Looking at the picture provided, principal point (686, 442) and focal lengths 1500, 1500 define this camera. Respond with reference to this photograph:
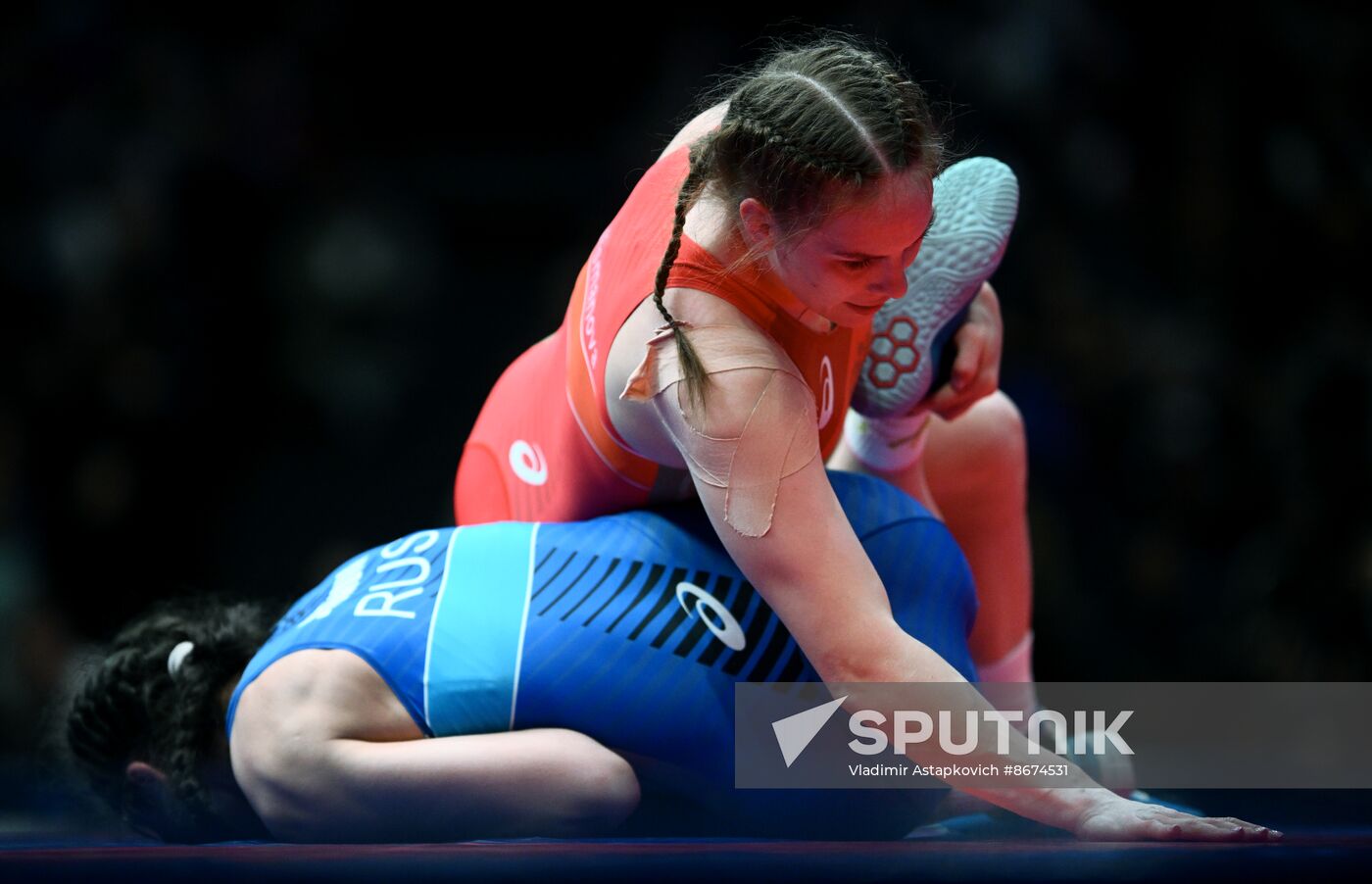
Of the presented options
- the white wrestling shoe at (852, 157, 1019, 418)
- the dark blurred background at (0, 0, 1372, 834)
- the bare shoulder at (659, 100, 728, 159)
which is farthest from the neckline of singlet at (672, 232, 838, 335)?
the dark blurred background at (0, 0, 1372, 834)

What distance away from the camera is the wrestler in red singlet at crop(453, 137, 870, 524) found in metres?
1.26

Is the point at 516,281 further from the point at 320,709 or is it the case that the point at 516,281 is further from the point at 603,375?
the point at 320,709

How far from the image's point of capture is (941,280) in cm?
153

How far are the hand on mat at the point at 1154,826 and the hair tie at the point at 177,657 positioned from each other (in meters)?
0.82

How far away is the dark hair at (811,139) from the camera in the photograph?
1153 mm

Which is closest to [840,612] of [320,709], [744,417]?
[744,417]

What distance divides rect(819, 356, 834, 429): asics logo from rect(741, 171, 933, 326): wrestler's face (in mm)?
106

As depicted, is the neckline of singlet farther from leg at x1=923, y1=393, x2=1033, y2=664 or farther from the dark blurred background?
the dark blurred background

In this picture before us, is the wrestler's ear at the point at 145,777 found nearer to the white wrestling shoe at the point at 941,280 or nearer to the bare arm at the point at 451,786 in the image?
the bare arm at the point at 451,786

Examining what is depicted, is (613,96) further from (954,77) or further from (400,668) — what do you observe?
(400,668)

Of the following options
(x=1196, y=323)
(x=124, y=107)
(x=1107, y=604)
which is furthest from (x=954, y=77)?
(x=124, y=107)

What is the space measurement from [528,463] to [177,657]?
1.30ft

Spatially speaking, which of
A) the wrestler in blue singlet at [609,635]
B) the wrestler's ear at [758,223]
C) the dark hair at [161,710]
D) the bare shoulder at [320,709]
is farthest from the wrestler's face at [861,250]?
the dark hair at [161,710]

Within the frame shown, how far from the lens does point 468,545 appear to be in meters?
1.36
